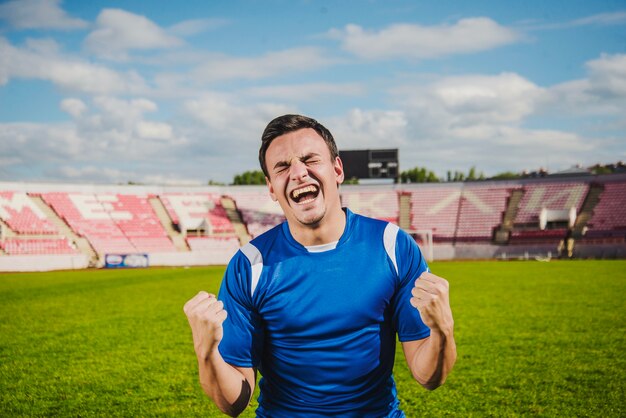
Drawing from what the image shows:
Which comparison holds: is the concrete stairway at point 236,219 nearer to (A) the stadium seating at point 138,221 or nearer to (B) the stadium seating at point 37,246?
(A) the stadium seating at point 138,221

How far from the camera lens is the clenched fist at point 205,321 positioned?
7.82 ft

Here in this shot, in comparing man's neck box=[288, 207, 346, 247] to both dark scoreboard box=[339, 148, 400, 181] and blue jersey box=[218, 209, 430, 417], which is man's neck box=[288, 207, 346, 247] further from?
dark scoreboard box=[339, 148, 400, 181]

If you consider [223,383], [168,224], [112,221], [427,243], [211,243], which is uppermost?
[223,383]

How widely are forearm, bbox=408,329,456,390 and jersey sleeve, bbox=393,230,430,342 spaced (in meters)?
0.08

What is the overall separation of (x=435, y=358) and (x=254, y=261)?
3.46ft

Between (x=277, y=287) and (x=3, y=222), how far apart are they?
42.7m

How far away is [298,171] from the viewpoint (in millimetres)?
2686

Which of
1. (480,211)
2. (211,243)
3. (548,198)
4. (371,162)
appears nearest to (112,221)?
(211,243)

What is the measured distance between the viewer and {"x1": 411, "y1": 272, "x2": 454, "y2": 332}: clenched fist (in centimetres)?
234

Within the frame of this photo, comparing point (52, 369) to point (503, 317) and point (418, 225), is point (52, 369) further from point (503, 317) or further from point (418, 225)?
point (418, 225)

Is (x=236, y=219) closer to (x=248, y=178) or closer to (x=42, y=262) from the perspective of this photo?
(x=42, y=262)

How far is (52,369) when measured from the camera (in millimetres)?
8523

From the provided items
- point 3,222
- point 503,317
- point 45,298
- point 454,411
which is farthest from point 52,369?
point 3,222

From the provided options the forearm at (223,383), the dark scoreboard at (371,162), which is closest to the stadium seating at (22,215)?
the dark scoreboard at (371,162)
